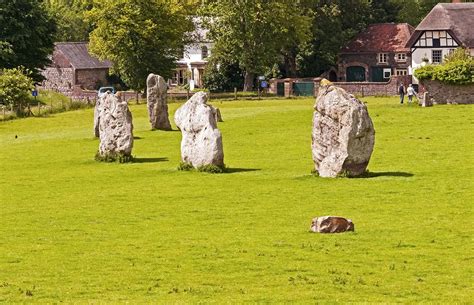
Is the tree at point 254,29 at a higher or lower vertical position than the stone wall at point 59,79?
higher

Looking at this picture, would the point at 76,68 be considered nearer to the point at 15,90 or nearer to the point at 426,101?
the point at 15,90

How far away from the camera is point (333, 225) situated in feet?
90.8

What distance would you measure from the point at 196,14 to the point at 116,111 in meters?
68.5

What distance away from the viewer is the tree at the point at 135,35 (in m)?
103

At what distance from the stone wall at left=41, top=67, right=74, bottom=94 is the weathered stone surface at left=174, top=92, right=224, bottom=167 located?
277ft

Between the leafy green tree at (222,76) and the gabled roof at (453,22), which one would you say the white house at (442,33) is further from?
the leafy green tree at (222,76)

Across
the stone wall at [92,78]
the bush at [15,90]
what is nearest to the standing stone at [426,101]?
the bush at [15,90]

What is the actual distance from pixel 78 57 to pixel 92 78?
269 centimetres

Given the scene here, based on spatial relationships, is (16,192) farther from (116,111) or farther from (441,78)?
(441,78)

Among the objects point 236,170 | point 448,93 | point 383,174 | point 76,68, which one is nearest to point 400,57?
point 76,68

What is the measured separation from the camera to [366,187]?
35.8m

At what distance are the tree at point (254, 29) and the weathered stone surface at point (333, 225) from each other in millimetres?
79081

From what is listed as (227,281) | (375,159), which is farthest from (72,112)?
(227,281)

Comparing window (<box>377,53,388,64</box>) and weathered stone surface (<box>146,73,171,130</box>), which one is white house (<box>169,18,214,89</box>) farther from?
weathered stone surface (<box>146,73,171,130</box>)
